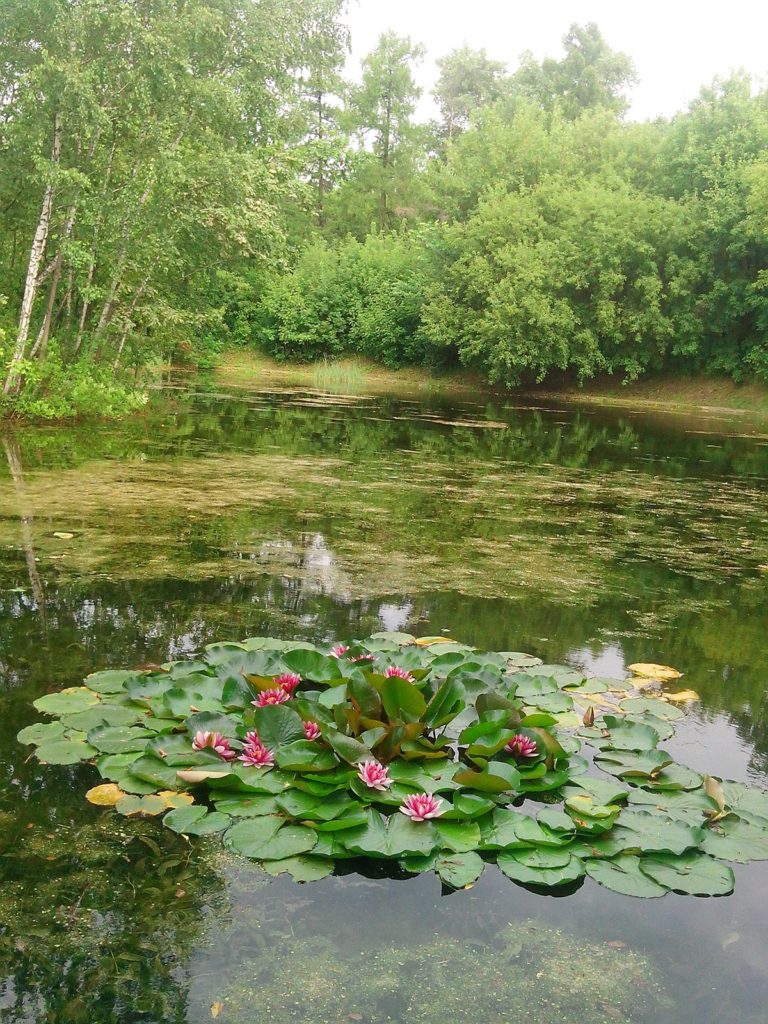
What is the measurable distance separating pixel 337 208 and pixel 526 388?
15.7 m

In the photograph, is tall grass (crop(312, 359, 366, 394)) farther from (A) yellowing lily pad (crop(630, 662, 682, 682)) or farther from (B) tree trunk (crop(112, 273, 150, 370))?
(A) yellowing lily pad (crop(630, 662, 682, 682))

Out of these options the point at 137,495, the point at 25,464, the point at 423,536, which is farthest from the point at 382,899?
the point at 25,464

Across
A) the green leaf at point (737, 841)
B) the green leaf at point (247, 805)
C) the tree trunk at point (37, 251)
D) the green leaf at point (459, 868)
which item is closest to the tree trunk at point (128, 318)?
the tree trunk at point (37, 251)

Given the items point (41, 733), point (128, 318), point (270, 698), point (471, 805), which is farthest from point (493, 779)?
point (128, 318)

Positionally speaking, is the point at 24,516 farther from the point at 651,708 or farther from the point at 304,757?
the point at 651,708

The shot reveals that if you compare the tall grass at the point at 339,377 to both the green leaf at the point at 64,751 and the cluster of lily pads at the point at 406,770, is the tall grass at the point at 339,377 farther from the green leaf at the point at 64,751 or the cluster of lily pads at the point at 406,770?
the green leaf at the point at 64,751

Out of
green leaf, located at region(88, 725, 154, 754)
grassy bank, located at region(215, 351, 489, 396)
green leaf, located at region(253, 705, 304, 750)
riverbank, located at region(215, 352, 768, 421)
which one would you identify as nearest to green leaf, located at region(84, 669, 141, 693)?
green leaf, located at region(88, 725, 154, 754)

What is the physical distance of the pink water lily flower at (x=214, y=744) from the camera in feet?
7.97

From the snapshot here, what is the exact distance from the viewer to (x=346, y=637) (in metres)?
3.64

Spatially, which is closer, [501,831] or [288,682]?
[501,831]

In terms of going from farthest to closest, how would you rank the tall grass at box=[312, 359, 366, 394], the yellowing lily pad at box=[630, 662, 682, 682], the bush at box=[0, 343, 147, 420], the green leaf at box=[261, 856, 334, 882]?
the tall grass at box=[312, 359, 366, 394] → the bush at box=[0, 343, 147, 420] → the yellowing lily pad at box=[630, 662, 682, 682] → the green leaf at box=[261, 856, 334, 882]

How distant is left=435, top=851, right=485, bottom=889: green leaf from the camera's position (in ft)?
6.62

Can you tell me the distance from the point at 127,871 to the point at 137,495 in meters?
4.41

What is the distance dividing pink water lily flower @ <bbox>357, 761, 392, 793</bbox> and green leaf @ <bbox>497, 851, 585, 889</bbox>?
361 mm
